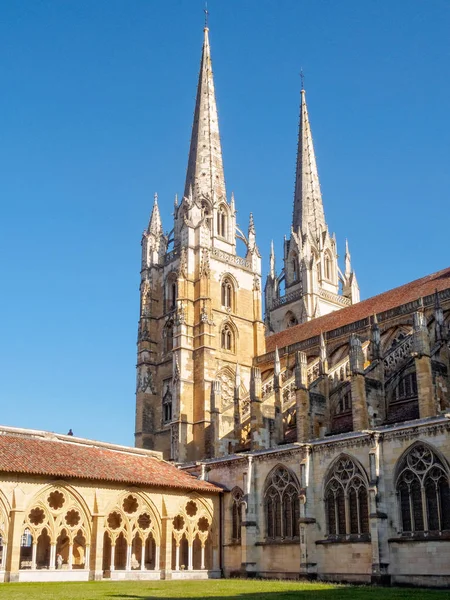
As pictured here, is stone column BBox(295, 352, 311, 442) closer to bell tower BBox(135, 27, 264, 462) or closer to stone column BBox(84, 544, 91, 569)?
bell tower BBox(135, 27, 264, 462)

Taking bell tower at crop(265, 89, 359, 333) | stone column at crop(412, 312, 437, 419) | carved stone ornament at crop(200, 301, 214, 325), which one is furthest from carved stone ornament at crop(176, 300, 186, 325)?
stone column at crop(412, 312, 437, 419)

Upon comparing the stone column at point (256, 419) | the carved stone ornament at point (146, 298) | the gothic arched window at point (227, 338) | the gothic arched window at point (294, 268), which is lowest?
the stone column at point (256, 419)

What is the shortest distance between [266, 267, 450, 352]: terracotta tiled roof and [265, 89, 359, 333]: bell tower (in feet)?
24.2

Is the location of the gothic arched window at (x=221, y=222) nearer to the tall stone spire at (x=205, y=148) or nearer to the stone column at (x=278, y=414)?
the tall stone spire at (x=205, y=148)

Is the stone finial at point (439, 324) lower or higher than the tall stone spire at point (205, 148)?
lower

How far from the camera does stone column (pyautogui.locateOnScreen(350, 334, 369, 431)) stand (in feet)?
103

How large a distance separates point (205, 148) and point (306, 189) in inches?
559

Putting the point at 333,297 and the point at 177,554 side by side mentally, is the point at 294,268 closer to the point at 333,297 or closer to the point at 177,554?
the point at 333,297

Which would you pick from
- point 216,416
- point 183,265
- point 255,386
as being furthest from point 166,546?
point 183,265

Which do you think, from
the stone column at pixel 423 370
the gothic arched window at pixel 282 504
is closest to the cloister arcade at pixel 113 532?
the gothic arched window at pixel 282 504

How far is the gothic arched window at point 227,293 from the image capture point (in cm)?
5016

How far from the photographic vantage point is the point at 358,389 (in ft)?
104

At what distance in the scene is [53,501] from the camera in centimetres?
2620

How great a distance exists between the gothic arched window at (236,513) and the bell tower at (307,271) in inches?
1087
